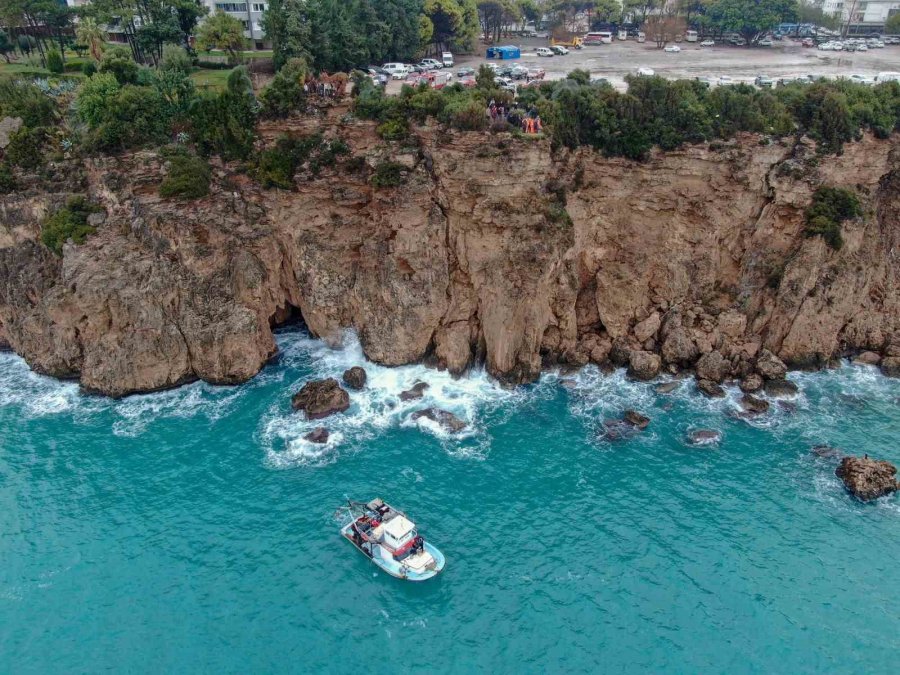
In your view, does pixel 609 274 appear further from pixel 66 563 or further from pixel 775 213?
pixel 66 563

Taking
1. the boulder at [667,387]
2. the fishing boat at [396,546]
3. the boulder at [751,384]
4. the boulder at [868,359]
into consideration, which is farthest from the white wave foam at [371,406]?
the boulder at [868,359]

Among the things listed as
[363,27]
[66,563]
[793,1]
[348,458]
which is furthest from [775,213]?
[66,563]

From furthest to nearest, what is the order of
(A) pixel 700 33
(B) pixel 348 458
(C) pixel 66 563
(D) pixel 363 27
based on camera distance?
(A) pixel 700 33 < (D) pixel 363 27 < (B) pixel 348 458 < (C) pixel 66 563

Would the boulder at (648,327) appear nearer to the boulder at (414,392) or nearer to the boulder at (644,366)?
the boulder at (644,366)

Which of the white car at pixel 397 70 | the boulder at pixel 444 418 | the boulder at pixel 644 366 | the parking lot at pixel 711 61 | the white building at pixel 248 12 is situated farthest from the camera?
the white building at pixel 248 12

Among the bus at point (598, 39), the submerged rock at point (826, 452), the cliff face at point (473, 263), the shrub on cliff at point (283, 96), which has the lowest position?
the submerged rock at point (826, 452)

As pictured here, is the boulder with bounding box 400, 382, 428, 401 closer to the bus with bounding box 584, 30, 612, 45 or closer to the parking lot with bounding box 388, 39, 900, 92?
the parking lot with bounding box 388, 39, 900, 92
